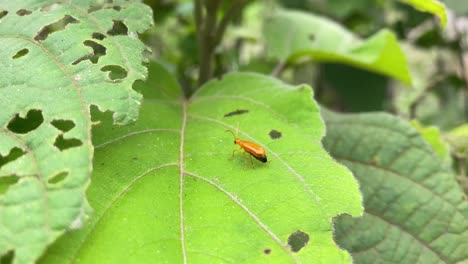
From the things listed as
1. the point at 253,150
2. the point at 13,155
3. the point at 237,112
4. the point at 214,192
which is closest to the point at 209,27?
the point at 237,112

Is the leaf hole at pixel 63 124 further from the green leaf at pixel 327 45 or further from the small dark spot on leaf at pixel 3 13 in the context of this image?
the green leaf at pixel 327 45

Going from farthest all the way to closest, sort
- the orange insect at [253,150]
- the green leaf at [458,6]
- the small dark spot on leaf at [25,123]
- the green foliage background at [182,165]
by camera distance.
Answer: the green leaf at [458,6], the orange insect at [253,150], the small dark spot on leaf at [25,123], the green foliage background at [182,165]

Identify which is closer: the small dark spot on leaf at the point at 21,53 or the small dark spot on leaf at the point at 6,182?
the small dark spot on leaf at the point at 6,182

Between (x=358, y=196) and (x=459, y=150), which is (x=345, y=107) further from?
(x=358, y=196)

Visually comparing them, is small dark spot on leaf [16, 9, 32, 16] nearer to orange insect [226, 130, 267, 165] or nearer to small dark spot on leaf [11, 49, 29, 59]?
small dark spot on leaf [11, 49, 29, 59]

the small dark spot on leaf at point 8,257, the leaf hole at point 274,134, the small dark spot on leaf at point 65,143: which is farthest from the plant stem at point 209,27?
the small dark spot on leaf at point 8,257

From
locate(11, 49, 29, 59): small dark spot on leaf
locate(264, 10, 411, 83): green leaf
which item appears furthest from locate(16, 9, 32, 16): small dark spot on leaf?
locate(264, 10, 411, 83): green leaf

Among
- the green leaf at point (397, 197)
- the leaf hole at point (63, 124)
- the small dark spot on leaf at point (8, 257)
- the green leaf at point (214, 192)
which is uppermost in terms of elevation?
the leaf hole at point (63, 124)
